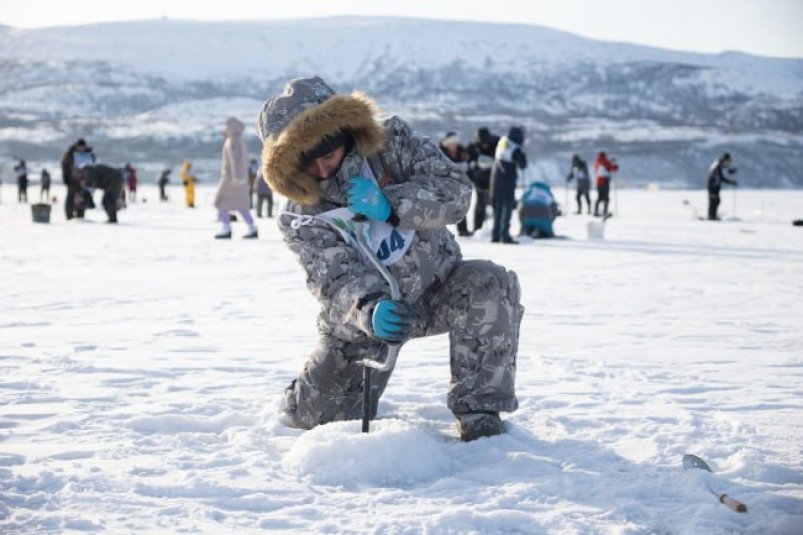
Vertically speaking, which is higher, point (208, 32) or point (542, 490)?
point (208, 32)

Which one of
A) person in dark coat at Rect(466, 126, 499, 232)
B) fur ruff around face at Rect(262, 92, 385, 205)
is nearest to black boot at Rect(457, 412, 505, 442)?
fur ruff around face at Rect(262, 92, 385, 205)

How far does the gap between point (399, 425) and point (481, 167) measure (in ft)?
31.0

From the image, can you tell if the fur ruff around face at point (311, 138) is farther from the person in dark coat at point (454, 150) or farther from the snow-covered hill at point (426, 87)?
the snow-covered hill at point (426, 87)

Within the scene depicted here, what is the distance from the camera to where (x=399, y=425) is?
8.31ft

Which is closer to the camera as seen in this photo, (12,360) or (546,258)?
(12,360)

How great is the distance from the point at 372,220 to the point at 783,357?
2407 millimetres

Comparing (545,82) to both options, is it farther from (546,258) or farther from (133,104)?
(546,258)

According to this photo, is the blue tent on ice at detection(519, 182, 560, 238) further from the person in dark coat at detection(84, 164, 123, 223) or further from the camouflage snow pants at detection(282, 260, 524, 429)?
the camouflage snow pants at detection(282, 260, 524, 429)

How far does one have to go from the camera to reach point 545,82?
453 ft

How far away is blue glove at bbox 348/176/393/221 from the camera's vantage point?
8.09 feet

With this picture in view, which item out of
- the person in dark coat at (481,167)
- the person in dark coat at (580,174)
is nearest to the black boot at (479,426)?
the person in dark coat at (481,167)

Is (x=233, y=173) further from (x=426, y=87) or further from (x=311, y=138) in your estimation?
(x=426, y=87)

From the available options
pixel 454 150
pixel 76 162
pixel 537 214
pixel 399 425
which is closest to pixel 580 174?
pixel 537 214

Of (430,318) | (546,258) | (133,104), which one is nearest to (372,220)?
(430,318)
